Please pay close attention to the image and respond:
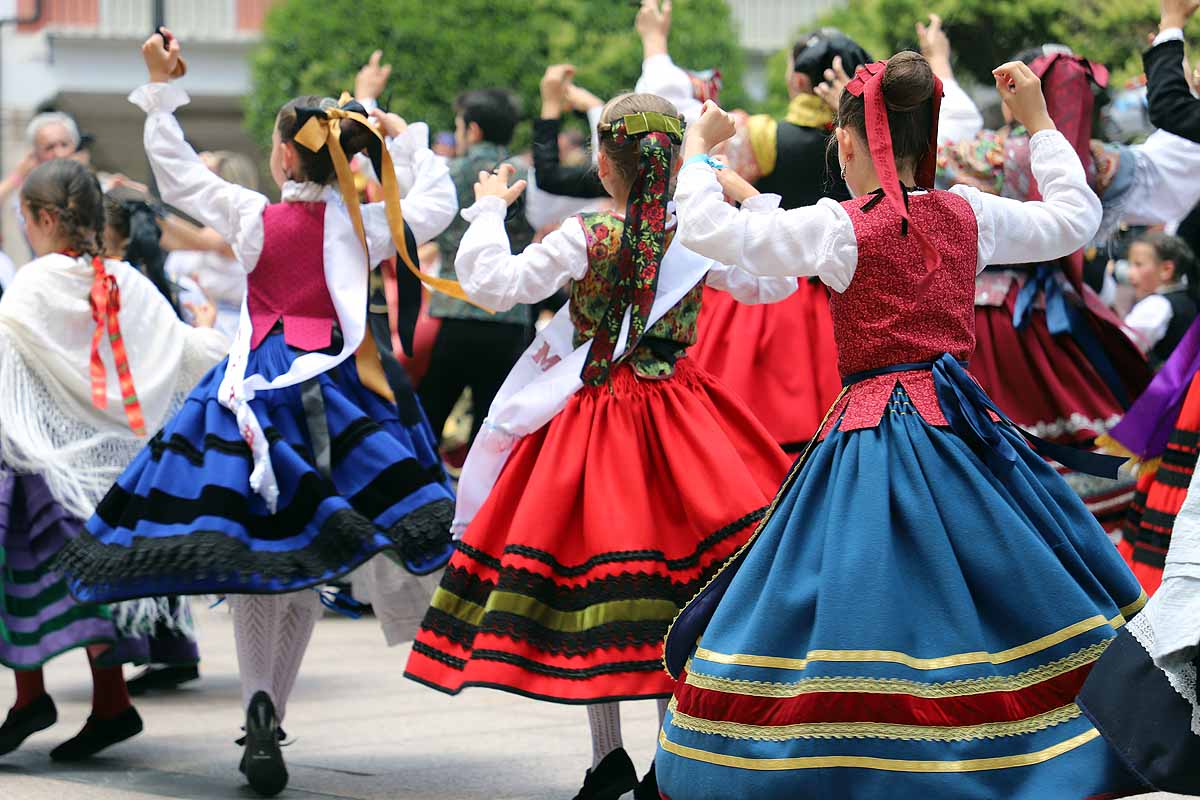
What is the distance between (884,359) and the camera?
3.34 meters

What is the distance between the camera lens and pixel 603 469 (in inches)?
158

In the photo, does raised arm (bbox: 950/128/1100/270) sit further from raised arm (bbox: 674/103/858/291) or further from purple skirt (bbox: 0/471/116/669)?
purple skirt (bbox: 0/471/116/669)

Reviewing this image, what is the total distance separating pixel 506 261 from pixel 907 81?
1101 millimetres

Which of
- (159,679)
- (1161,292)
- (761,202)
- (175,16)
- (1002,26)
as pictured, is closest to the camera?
(761,202)

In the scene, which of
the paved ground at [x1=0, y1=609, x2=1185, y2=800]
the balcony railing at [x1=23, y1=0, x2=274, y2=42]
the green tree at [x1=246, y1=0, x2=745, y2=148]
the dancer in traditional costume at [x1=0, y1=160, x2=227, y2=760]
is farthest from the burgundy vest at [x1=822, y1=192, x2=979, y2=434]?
the balcony railing at [x1=23, y1=0, x2=274, y2=42]

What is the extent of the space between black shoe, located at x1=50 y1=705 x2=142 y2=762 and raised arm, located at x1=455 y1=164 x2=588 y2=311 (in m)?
1.69

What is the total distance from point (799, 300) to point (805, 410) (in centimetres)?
35

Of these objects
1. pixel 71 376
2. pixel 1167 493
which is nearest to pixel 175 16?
pixel 71 376

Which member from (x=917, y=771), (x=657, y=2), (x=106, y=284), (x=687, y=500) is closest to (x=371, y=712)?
(x=106, y=284)

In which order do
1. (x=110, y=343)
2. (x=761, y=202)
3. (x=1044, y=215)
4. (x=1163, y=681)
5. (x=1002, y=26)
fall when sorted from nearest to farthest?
1. (x=1163, y=681)
2. (x=1044, y=215)
3. (x=761, y=202)
4. (x=110, y=343)
5. (x=1002, y=26)

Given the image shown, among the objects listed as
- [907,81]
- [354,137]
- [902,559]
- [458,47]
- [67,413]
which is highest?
[907,81]

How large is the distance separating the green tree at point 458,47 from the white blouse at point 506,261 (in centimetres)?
1177

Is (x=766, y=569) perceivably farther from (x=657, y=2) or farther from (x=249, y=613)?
(x=657, y=2)

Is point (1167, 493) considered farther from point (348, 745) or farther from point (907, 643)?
point (348, 745)
